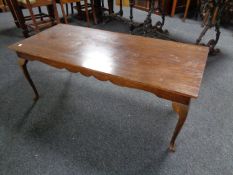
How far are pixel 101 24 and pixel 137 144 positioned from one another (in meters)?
2.76

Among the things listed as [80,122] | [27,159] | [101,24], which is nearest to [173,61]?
[80,122]

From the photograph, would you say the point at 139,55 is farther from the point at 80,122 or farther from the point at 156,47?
the point at 80,122

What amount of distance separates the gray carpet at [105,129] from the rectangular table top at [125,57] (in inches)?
20.5

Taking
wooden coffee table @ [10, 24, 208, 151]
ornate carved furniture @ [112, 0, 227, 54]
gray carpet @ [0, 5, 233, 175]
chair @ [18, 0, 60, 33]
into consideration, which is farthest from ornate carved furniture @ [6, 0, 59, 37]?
wooden coffee table @ [10, 24, 208, 151]

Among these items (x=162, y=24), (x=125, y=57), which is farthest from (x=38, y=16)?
(x=125, y=57)

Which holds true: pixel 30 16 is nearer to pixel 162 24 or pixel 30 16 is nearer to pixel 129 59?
pixel 162 24

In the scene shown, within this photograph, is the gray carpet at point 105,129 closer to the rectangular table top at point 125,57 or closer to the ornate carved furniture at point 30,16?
the rectangular table top at point 125,57

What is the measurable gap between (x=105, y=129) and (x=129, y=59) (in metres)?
0.60

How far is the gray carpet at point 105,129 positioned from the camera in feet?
3.83

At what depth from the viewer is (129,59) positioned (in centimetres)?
117

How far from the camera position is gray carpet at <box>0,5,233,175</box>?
117 centimetres

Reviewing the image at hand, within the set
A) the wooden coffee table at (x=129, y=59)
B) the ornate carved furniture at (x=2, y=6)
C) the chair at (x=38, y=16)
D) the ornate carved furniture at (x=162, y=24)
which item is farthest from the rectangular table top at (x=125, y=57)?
the ornate carved furniture at (x=2, y=6)

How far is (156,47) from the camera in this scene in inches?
51.2

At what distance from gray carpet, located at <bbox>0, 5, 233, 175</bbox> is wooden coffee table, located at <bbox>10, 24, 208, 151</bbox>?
195 mm
